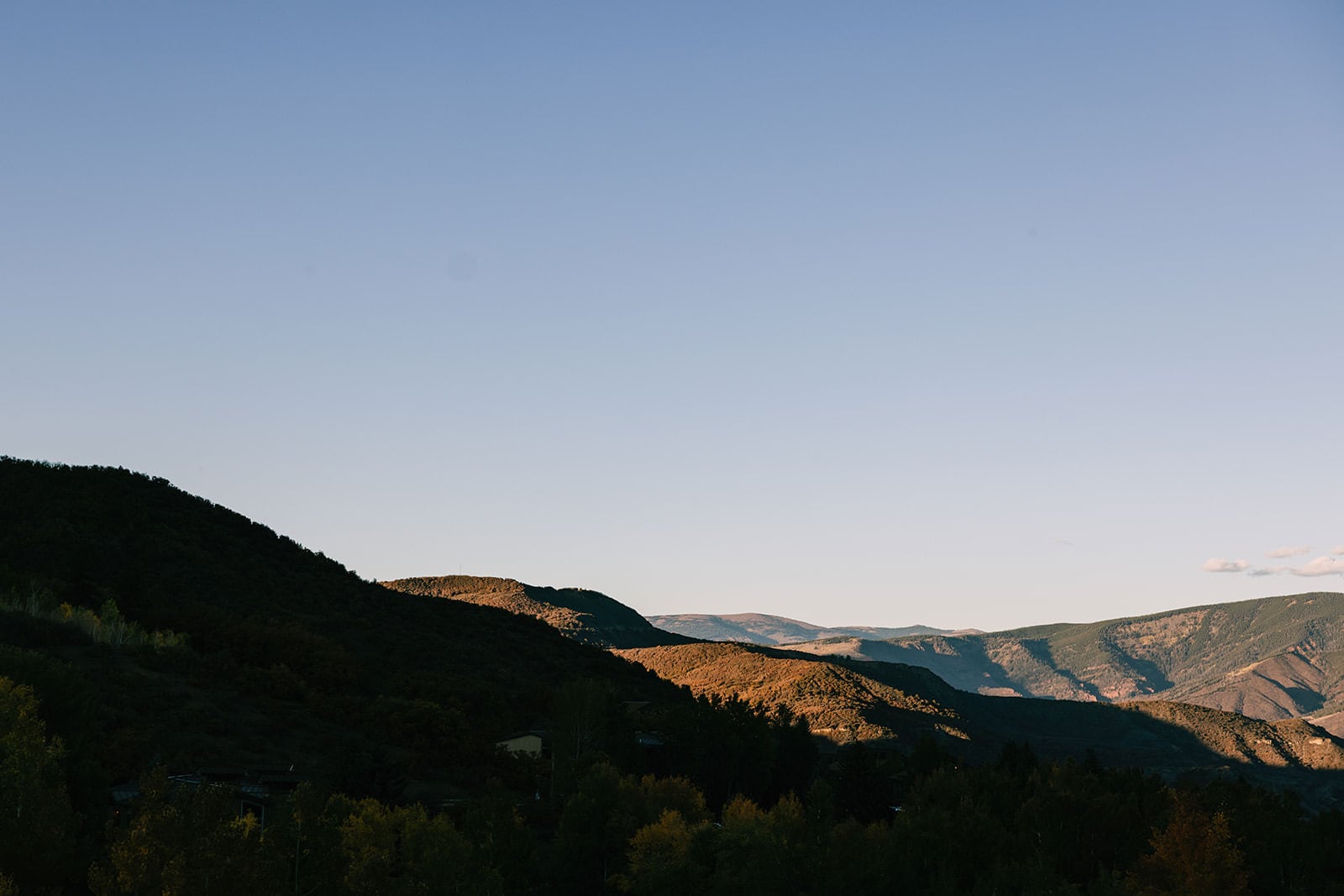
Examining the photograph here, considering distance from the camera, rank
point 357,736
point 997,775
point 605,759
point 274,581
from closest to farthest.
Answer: point 605,759 < point 357,736 < point 997,775 < point 274,581

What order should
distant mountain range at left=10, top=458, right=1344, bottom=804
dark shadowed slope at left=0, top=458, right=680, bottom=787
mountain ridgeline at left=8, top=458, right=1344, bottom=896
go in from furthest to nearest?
dark shadowed slope at left=0, top=458, right=680, bottom=787
distant mountain range at left=10, top=458, right=1344, bottom=804
mountain ridgeline at left=8, top=458, right=1344, bottom=896

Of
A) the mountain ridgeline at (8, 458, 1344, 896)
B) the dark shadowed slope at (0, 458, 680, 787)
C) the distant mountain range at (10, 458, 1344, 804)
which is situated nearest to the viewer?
the mountain ridgeline at (8, 458, 1344, 896)

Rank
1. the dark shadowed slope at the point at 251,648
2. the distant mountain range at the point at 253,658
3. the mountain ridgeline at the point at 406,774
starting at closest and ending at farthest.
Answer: the mountain ridgeline at the point at 406,774, the distant mountain range at the point at 253,658, the dark shadowed slope at the point at 251,648

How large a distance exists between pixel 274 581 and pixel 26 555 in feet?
75.7

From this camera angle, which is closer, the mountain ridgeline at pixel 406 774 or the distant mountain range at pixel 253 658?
the mountain ridgeline at pixel 406 774

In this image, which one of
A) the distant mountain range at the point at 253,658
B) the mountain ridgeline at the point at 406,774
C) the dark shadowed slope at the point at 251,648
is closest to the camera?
the mountain ridgeline at the point at 406,774

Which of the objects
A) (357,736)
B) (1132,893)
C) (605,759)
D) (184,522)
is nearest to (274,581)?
(184,522)

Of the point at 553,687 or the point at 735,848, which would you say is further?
the point at 553,687

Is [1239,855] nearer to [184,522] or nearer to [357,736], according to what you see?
[357,736]

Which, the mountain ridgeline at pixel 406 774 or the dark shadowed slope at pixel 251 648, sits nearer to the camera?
the mountain ridgeline at pixel 406 774

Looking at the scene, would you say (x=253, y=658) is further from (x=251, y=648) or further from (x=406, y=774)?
(x=406, y=774)

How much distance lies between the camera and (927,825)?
64812 millimetres

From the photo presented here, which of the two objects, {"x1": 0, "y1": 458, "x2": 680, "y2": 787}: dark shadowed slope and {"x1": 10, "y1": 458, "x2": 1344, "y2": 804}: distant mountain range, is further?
{"x1": 0, "y1": 458, "x2": 680, "y2": 787}: dark shadowed slope

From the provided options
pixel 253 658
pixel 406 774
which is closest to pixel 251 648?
pixel 253 658
